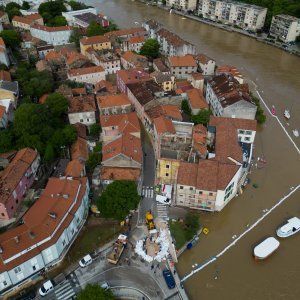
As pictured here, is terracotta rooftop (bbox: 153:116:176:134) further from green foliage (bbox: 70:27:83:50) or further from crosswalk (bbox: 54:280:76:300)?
green foliage (bbox: 70:27:83:50)

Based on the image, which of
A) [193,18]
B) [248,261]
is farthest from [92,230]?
[193,18]

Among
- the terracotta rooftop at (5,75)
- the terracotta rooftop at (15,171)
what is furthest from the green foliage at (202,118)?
the terracotta rooftop at (5,75)

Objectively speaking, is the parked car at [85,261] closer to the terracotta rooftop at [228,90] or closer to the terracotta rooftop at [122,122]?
the terracotta rooftop at [122,122]

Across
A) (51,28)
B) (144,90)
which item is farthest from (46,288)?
(51,28)

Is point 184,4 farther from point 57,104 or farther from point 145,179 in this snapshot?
point 145,179

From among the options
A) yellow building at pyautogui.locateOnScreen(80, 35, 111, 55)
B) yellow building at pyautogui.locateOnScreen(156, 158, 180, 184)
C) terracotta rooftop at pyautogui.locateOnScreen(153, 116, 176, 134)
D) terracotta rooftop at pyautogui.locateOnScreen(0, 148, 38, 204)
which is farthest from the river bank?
terracotta rooftop at pyautogui.locateOnScreen(0, 148, 38, 204)
